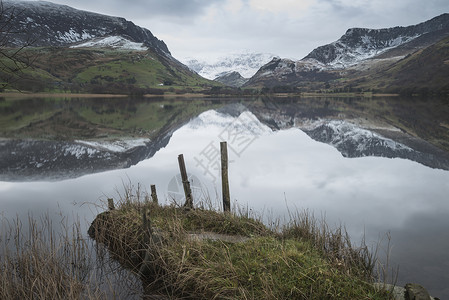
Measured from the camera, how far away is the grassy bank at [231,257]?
262 inches

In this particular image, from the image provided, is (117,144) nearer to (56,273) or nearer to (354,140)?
(56,273)

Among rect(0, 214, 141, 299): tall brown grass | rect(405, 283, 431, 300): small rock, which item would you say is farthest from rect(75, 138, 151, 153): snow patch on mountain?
rect(405, 283, 431, 300): small rock

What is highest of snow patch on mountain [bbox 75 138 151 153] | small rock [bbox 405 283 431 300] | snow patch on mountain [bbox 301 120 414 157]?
snow patch on mountain [bbox 75 138 151 153]

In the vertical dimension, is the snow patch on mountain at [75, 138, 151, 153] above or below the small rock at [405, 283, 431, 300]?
above

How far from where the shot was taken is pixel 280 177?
20562mm

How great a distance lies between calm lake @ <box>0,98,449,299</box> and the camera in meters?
11.9

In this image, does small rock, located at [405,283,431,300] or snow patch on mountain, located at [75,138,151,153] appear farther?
snow patch on mountain, located at [75,138,151,153]

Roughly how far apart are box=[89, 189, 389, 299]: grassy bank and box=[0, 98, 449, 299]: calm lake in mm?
1192

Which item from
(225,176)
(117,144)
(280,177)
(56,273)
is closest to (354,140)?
(280,177)

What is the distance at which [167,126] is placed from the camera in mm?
48938

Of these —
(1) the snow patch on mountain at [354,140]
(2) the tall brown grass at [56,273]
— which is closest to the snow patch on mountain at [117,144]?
(2) the tall brown grass at [56,273]

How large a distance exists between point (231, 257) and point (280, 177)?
13326 mm

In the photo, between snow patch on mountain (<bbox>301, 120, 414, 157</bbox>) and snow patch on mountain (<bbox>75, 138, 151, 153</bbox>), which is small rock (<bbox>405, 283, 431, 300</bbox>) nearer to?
snow patch on mountain (<bbox>301, 120, 414, 157</bbox>)

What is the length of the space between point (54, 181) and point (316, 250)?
56.5 ft
